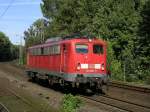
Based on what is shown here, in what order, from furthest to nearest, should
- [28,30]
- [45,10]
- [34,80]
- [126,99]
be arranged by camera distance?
[28,30]
[45,10]
[34,80]
[126,99]

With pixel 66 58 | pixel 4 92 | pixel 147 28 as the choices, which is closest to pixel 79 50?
pixel 66 58

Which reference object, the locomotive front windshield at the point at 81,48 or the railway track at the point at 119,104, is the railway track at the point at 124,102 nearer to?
the railway track at the point at 119,104

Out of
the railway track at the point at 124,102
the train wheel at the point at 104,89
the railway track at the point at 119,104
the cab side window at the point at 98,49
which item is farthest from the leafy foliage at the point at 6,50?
the railway track at the point at 119,104

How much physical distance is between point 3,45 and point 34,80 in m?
81.3

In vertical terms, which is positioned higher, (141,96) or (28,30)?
(28,30)

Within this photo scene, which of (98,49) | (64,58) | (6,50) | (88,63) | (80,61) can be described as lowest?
(88,63)

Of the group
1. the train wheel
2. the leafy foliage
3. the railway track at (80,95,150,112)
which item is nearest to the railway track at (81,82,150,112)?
the railway track at (80,95,150,112)

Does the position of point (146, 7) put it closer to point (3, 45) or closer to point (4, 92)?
point (4, 92)

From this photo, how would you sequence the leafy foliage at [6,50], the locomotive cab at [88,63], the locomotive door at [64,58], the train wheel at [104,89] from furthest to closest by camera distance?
the leafy foliage at [6,50] → the train wheel at [104,89] → the locomotive door at [64,58] → the locomotive cab at [88,63]

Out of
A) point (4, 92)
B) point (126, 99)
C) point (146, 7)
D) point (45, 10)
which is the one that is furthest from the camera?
point (45, 10)

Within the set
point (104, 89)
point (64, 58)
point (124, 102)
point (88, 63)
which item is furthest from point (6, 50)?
point (124, 102)

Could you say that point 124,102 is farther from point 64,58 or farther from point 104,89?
point 104,89

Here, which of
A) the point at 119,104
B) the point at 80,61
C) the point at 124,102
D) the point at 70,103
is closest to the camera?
the point at 70,103

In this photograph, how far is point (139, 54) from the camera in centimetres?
3891
